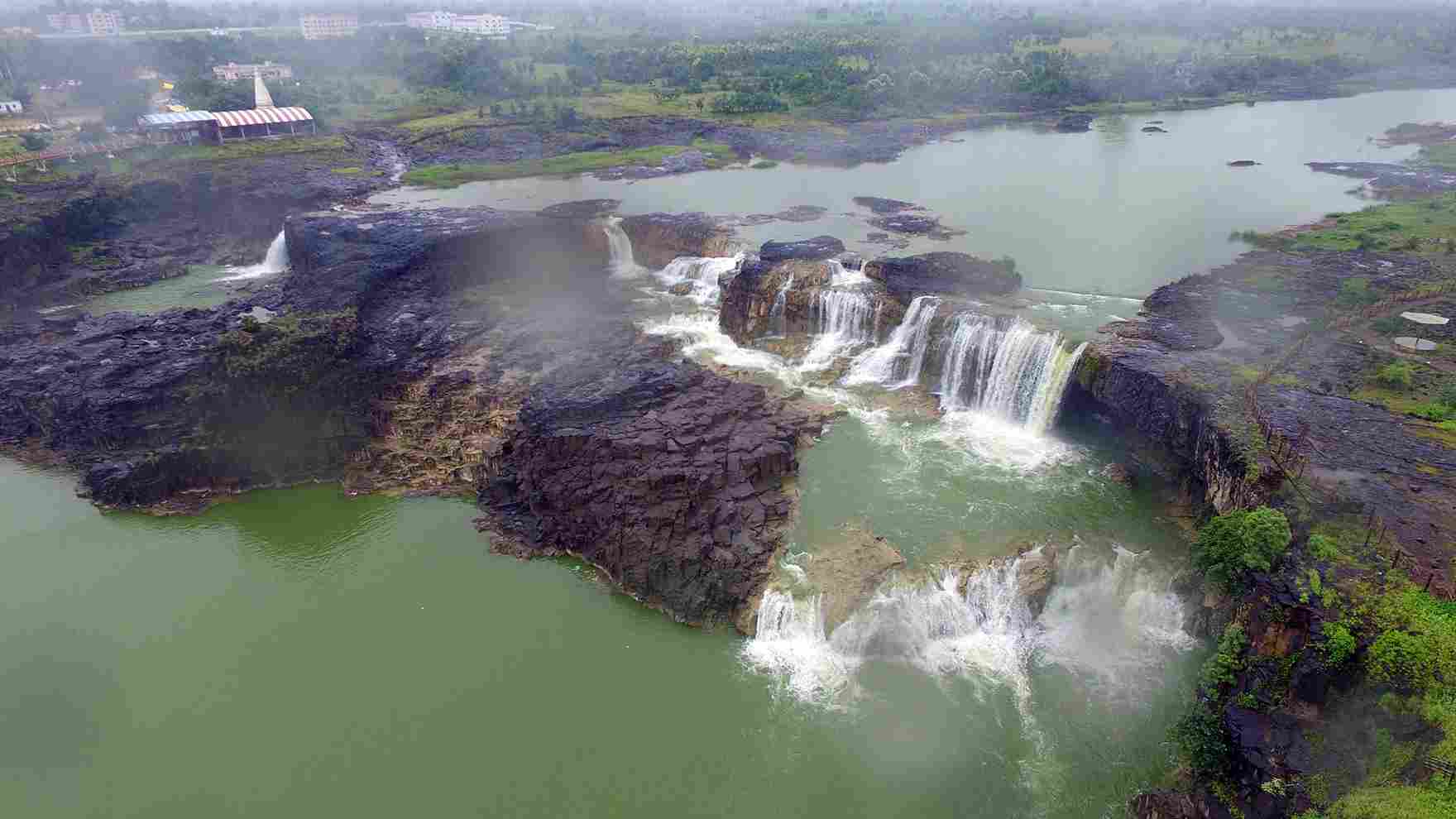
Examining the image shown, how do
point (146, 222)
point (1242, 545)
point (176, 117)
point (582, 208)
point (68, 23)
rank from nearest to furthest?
point (1242, 545), point (582, 208), point (146, 222), point (176, 117), point (68, 23)

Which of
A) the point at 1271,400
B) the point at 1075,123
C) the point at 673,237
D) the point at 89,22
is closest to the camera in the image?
the point at 1271,400

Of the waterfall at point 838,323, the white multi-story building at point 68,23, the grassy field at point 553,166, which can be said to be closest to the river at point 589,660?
the waterfall at point 838,323

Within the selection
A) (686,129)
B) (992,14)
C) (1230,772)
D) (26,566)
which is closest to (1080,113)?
(686,129)

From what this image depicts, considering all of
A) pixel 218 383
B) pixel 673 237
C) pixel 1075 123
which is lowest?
pixel 218 383

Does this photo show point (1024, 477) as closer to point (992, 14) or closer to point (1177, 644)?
point (1177, 644)

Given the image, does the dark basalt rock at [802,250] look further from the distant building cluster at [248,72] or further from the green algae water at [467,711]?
the distant building cluster at [248,72]

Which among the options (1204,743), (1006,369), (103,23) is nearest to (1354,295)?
(1006,369)

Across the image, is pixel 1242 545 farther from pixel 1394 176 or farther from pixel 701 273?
pixel 1394 176
